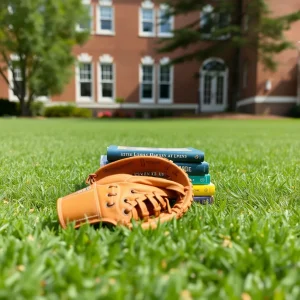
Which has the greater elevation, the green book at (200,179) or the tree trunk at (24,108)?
the tree trunk at (24,108)

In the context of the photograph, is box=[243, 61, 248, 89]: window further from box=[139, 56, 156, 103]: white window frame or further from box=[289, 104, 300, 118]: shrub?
box=[139, 56, 156, 103]: white window frame

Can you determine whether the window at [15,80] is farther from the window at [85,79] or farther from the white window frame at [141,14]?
the white window frame at [141,14]

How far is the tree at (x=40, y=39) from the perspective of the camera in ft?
58.6

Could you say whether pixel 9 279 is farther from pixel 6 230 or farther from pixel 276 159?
pixel 276 159

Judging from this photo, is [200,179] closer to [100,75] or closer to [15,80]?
[15,80]

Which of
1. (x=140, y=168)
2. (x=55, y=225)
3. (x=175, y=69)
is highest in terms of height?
(x=175, y=69)

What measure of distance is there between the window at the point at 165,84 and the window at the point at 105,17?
4422mm

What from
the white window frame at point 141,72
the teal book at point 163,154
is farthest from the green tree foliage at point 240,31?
the teal book at point 163,154

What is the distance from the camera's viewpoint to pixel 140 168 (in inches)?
75.6

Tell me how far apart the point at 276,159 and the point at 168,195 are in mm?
2280

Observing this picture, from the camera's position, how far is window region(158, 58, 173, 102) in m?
23.1

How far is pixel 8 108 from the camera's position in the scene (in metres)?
20.4

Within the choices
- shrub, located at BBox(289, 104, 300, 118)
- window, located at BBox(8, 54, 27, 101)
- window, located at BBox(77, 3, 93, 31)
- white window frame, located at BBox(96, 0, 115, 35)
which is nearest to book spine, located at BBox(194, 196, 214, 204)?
shrub, located at BBox(289, 104, 300, 118)

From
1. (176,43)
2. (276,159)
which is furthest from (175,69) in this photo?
(276,159)
